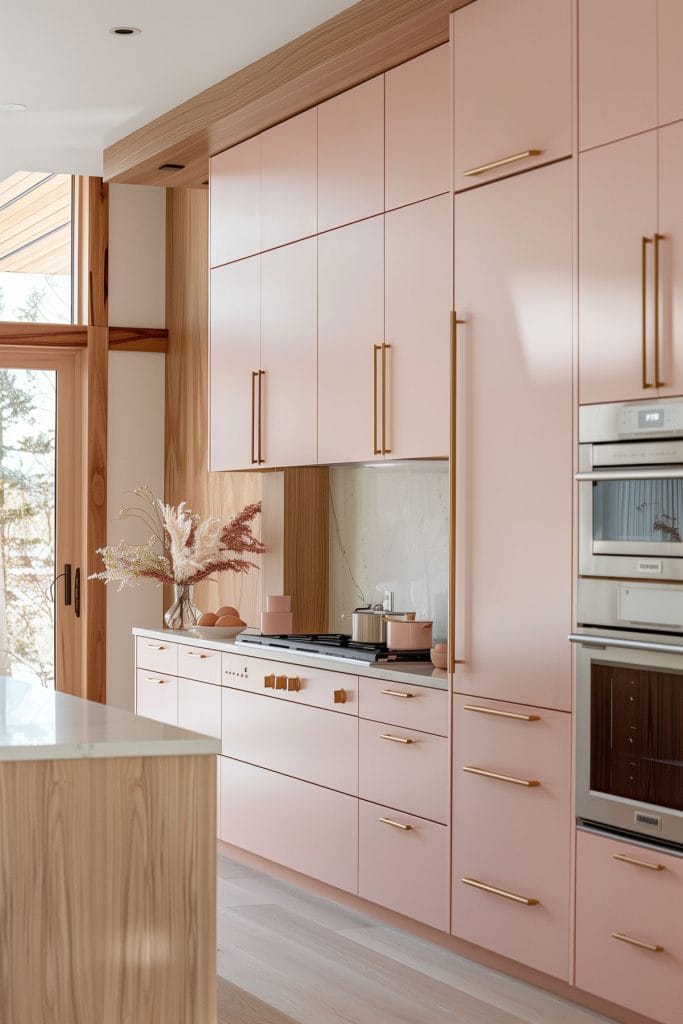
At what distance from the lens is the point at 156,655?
538 centimetres

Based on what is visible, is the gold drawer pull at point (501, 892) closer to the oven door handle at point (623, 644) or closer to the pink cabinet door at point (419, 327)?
the oven door handle at point (623, 644)

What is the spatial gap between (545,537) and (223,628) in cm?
211

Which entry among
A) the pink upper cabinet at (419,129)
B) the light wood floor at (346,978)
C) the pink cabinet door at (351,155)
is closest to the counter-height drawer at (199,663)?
the light wood floor at (346,978)

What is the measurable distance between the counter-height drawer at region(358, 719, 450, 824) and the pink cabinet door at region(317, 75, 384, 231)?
5.39 ft

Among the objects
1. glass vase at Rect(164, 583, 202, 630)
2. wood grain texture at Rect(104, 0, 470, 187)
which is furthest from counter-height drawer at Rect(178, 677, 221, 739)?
wood grain texture at Rect(104, 0, 470, 187)

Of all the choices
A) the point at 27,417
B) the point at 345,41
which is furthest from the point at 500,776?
the point at 27,417

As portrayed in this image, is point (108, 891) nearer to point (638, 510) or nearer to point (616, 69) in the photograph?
point (638, 510)

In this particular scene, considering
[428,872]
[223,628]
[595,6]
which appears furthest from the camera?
[223,628]

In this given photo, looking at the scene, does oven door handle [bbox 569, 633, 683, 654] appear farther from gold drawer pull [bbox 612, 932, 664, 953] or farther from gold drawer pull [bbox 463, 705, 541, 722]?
gold drawer pull [bbox 612, 932, 664, 953]

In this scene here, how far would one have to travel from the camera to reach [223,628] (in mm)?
5133

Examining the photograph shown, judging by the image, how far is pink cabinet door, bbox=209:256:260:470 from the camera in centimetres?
492

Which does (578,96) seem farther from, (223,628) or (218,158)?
(223,628)

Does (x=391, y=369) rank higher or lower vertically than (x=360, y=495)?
higher

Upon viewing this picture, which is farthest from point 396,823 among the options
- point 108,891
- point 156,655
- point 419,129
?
point 419,129
